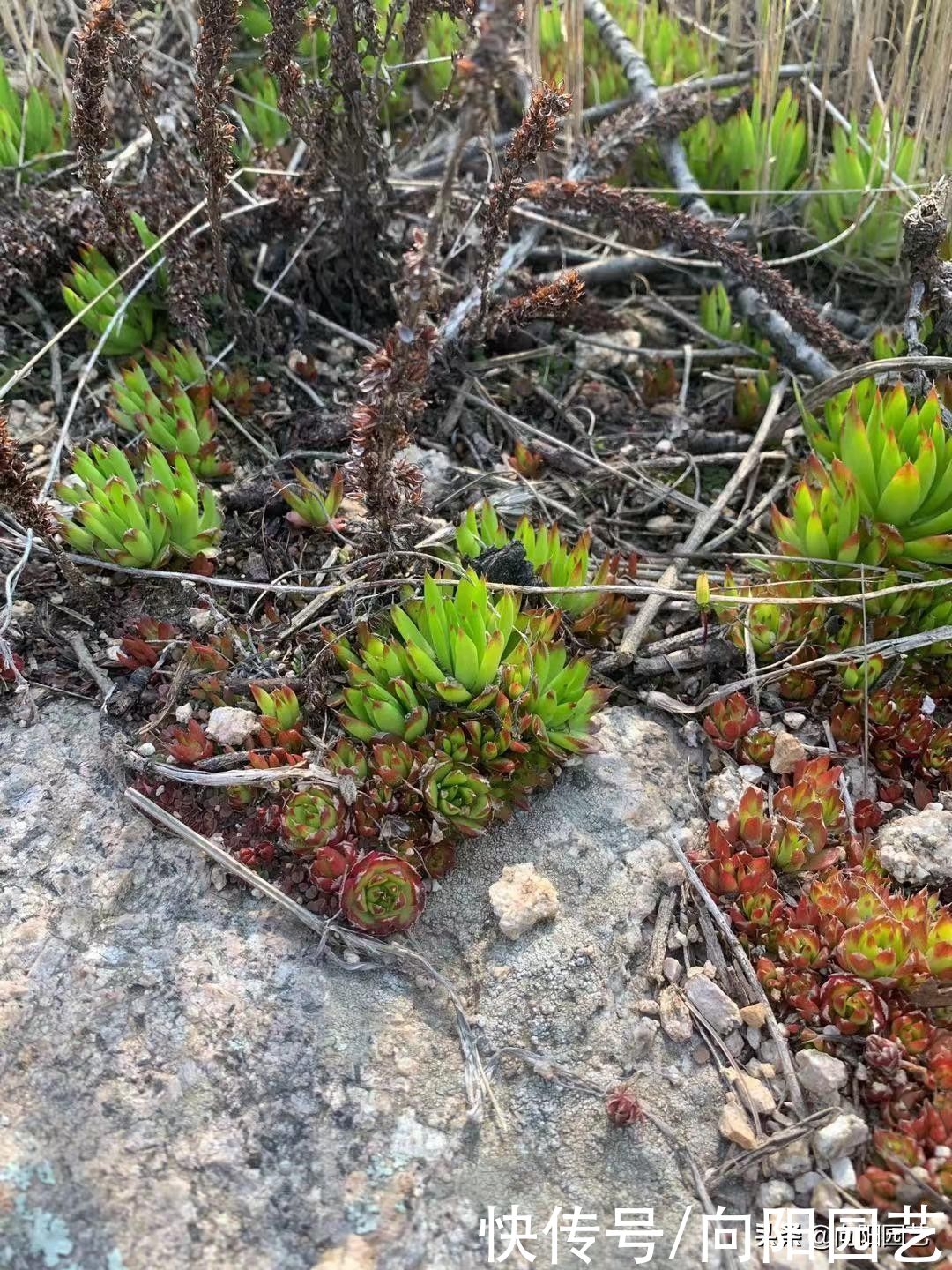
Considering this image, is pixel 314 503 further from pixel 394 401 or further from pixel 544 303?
pixel 544 303

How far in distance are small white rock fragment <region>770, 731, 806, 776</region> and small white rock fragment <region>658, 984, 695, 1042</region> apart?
0.74 m

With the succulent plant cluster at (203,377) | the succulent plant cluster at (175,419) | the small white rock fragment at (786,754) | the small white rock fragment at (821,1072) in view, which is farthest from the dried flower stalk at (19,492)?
the small white rock fragment at (821,1072)

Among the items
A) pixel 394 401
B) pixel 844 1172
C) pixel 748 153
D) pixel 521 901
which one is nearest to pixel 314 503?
pixel 394 401

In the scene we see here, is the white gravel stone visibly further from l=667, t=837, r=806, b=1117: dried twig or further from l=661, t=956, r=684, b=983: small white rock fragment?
l=661, t=956, r=684, b=983: small white rock fragment

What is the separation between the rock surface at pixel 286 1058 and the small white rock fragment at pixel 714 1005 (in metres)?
0.11

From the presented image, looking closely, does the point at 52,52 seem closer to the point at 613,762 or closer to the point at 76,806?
the point at 76,806

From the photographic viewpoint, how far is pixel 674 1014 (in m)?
2.47

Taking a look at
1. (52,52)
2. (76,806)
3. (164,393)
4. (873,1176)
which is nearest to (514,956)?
(873,1176)

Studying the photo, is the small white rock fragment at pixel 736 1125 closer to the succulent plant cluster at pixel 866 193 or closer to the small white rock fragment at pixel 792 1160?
the small white rock fragment at pixel 792 1160

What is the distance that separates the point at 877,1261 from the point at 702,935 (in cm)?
79

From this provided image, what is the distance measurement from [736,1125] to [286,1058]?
1.07m

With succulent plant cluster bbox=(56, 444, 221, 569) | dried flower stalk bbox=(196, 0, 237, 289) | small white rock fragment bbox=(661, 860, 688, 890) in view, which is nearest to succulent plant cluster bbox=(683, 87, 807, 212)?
dried flower stalk bbox=(196, 0, 237, 289)

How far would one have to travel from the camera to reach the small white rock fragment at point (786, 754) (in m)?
2.88

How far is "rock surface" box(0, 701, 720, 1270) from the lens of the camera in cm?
210
